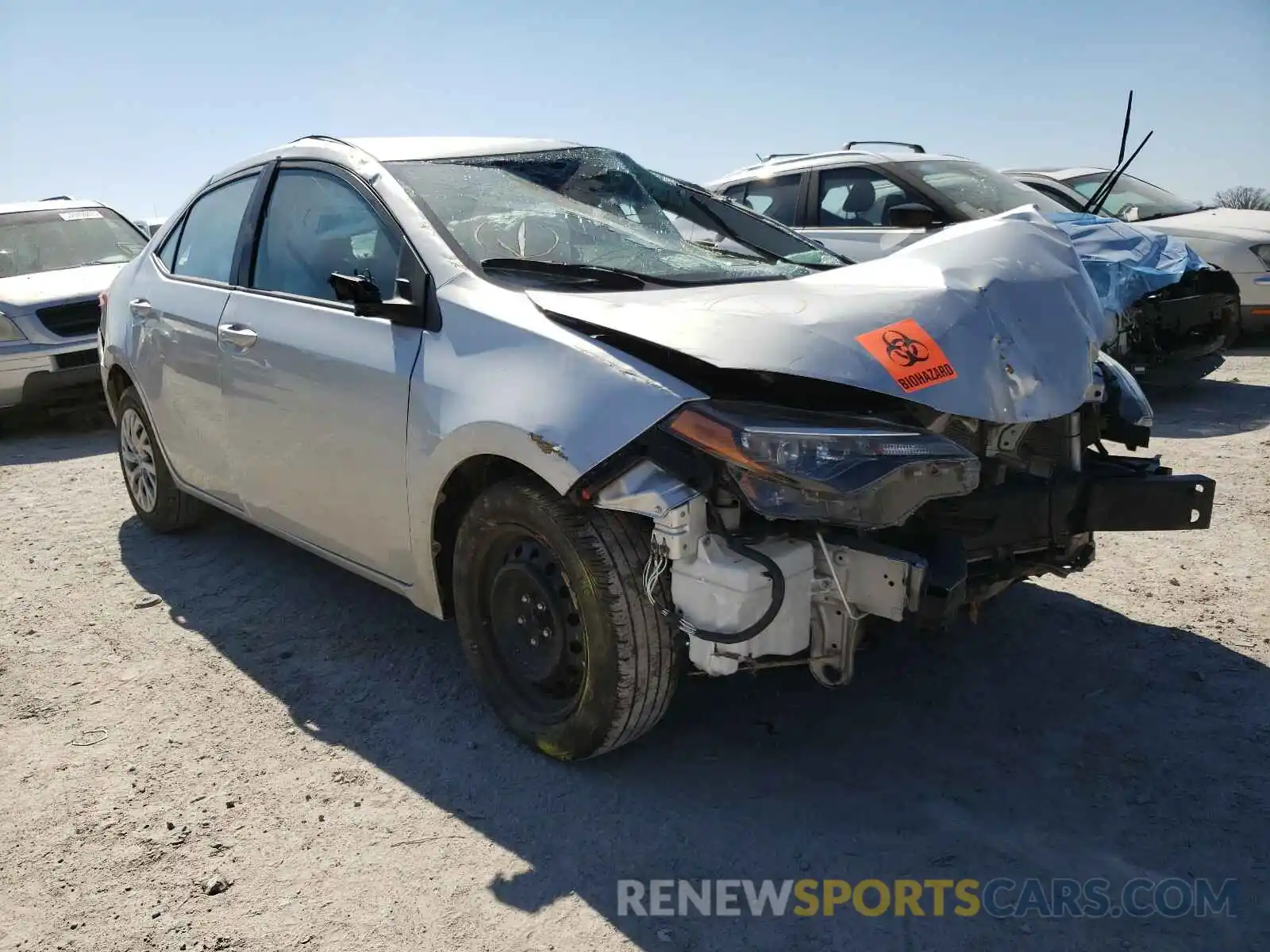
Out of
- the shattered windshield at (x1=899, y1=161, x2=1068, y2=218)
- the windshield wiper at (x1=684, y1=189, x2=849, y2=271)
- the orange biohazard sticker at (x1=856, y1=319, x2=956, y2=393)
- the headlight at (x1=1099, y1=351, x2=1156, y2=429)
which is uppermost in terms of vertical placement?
the shattered windshield at (x1=899, y1=161, x2=1068, y2=218)

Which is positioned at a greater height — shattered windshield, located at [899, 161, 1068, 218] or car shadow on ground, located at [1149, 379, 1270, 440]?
shattered windshield, located at [899, 161, 1068, 218]

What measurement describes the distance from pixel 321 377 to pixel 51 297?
245 inches

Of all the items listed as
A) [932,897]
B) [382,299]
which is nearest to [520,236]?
[382,299]

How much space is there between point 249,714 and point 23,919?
101 cm

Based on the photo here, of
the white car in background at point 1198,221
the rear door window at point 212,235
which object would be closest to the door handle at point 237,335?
the rear door window at point 212,235

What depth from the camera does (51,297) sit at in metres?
8.34

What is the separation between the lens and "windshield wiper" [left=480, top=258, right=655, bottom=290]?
10.2 feet

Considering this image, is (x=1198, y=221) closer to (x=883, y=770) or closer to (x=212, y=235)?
(x=883, y=770)

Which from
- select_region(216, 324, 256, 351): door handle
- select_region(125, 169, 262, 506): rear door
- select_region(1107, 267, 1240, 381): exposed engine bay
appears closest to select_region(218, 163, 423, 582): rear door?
select_region(216, 324, 256, 351): door handle

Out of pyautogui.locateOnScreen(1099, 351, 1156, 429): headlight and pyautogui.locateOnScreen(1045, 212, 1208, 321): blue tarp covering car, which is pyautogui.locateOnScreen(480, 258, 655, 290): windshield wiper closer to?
pyautogui.locateOnScreen(1099, 351, 1156, 429): headlight

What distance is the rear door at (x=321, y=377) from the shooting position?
10.7ft

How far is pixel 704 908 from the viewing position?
8.03 ft

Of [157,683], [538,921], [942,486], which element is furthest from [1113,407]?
[157,683]

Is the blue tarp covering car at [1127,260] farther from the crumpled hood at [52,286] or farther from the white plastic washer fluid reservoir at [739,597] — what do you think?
the crumpled hood at [52,286]
